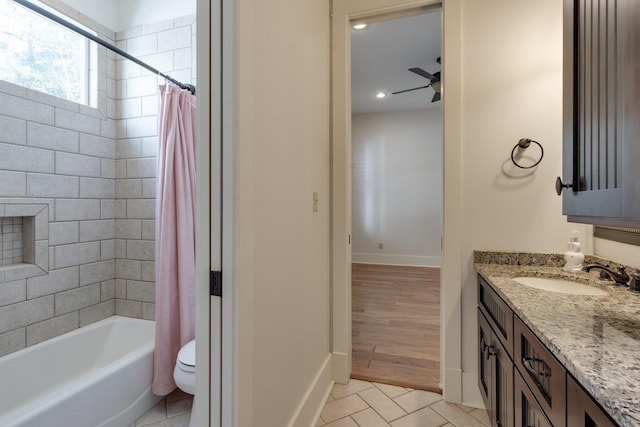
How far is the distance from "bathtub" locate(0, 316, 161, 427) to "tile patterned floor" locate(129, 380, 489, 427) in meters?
0.13

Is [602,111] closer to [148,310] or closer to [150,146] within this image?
[150,146]

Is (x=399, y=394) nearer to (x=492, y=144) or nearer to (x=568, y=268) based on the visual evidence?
(x=568, y=268)

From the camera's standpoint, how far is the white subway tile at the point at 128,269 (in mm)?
2406

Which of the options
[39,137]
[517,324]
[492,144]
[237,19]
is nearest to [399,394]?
[517,324]

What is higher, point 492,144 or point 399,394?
point 492,144

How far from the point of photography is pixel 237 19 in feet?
3.10

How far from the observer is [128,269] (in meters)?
2.43

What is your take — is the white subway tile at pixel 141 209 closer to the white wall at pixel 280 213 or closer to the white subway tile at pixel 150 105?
the white subway tile at pixel 150 105

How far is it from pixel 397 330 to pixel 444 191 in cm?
164

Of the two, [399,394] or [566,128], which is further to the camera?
[399,394]

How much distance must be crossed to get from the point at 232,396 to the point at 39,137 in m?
2.17

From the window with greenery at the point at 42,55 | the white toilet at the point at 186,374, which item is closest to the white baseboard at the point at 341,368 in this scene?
the white toilet at the point at 186,374

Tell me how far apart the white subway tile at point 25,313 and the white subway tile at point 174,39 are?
201 centimetres

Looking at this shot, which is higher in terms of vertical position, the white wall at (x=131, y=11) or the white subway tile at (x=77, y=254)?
the white wall at (x=131, y=11)
